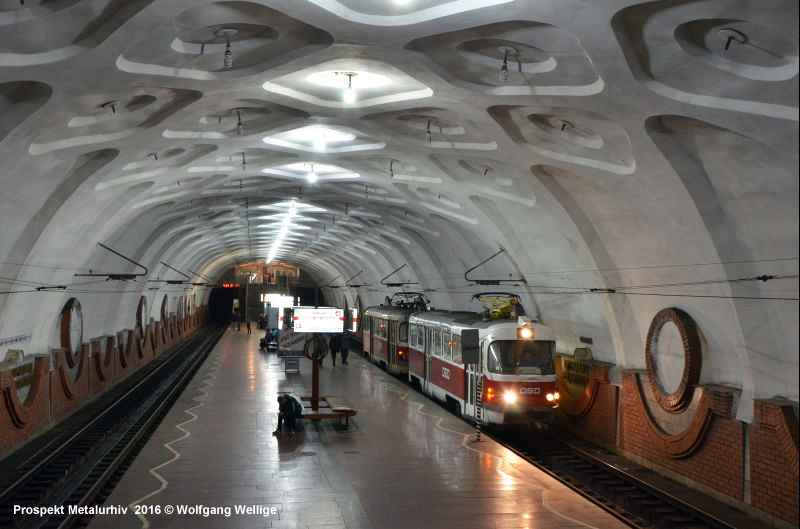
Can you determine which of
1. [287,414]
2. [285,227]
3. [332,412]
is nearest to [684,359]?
[332,412]

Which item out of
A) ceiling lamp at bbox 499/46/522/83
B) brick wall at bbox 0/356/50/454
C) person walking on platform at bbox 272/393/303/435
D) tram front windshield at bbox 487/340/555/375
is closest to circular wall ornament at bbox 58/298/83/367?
brick wall at bbox 0/356/50/454

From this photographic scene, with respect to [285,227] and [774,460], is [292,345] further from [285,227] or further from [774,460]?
[774,460]

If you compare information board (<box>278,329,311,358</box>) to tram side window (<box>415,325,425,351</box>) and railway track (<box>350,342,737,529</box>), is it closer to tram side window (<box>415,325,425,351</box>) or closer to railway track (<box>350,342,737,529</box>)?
tram side window (<box>415,325,425,351</box>)

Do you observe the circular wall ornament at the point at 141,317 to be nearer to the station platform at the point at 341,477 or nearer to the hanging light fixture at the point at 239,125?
the station platform at the point at 341,477

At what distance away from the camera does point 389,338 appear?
93.6 feet

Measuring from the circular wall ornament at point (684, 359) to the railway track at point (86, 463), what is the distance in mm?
9666

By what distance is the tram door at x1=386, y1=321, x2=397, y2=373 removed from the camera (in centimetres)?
2730

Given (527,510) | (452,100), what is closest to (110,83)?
(452,100)

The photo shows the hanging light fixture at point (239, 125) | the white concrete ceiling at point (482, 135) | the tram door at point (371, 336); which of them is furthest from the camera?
the tram door at point (371, 336)

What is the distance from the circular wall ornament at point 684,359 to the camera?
1284 cm

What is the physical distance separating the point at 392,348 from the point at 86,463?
13959 mm

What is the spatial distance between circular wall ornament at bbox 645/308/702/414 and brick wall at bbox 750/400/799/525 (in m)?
1.72

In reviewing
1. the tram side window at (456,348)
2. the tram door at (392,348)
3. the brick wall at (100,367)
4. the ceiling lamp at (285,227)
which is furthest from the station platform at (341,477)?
the ceiling lamp at (285,227)

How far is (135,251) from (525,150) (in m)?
15.8
